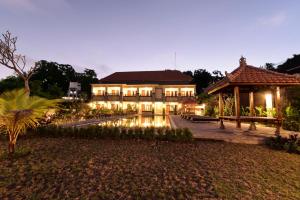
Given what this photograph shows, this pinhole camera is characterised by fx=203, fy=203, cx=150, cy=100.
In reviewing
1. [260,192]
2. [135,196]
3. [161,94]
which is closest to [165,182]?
[135,196]

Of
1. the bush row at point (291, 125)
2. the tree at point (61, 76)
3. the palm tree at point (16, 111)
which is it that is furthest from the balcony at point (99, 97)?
the palm tree at point (16, 111)

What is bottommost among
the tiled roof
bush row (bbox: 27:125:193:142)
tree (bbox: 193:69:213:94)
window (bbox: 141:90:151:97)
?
bush row (bbox: 27:125:193:142)

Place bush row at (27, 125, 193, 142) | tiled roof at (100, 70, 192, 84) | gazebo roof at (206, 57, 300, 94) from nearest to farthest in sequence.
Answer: bush row at (27, 125, 193, 142), gazebo roof at (206, 57, 300, 94), tiled roof at (100, 70, 192, 84)

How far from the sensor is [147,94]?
138 ft

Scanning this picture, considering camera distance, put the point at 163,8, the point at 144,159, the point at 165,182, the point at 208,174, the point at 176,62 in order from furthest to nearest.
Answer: the point at 176,62 → the point at 163,8 → the point at 144,159 → the point at 208,174 → the point at 165,182

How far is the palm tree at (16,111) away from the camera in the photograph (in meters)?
5.31

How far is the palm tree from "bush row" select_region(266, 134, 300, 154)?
7.07m

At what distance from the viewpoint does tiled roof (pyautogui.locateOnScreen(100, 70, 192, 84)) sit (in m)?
42.8

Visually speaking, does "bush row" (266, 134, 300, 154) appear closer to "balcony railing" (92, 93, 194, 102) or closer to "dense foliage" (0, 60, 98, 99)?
"balcony railing" (92, 93, 194, 102)

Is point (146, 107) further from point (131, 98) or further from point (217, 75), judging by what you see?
point (217, 75)

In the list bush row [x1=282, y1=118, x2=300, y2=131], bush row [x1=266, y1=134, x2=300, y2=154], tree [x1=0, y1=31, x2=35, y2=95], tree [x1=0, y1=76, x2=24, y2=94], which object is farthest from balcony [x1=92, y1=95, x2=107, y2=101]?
bush row [x1=266, y1=134, x2=300, y2=154]

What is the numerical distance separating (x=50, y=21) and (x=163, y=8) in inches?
631

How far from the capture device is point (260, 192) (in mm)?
3305

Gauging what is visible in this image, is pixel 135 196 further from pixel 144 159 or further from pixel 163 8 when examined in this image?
pixel 163 8
